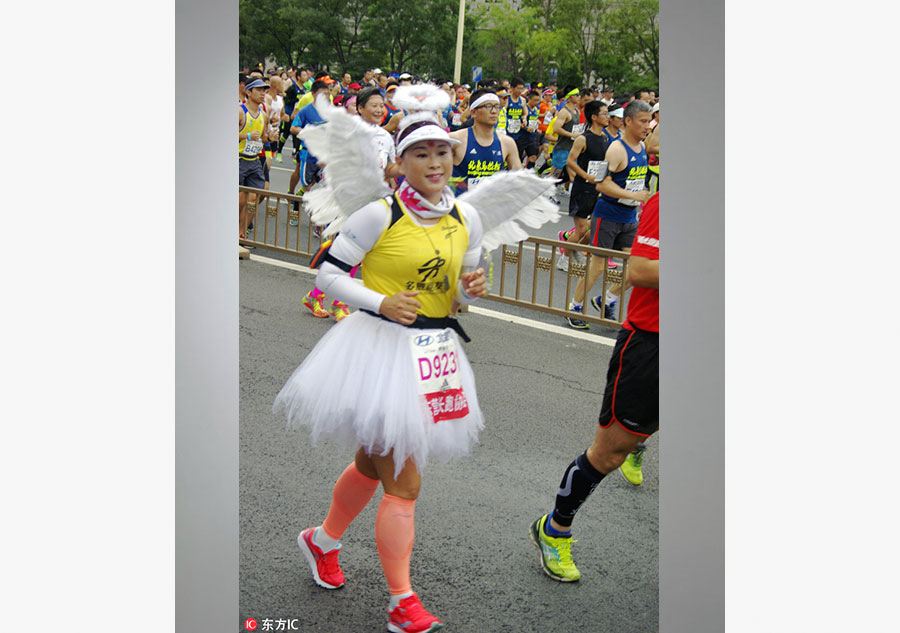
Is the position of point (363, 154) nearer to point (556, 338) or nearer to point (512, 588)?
point (512, 588)

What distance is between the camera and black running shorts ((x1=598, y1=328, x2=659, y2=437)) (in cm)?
346

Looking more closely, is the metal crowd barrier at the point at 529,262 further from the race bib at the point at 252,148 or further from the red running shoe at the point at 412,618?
the red running shoe at the point at 412,618

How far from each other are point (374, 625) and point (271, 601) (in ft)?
1.21

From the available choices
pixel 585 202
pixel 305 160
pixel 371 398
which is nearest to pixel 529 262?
pixel 585 202

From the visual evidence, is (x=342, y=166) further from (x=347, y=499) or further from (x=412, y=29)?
(x=347, y=499)

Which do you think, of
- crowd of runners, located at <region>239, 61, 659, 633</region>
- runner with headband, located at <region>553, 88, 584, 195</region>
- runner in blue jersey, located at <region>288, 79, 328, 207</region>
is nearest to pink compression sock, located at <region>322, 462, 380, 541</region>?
crowd of runners, located at <region>239, 61, 659, 633</region>

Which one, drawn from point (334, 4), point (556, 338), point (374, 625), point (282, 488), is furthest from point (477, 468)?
point (556, 338)

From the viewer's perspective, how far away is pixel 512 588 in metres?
3.47

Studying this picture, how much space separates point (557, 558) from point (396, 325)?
116 cm

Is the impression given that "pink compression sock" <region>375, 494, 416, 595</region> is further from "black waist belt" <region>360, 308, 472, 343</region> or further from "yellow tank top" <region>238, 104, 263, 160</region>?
"yellow tank top" <region>238, 104, 263, 160</region>

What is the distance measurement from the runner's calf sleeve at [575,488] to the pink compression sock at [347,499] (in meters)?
0.74

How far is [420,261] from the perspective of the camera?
317 cm

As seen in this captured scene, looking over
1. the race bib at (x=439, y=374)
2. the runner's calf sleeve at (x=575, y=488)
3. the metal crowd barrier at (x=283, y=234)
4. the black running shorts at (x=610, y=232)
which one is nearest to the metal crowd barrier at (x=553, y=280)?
the black running shorts at (x=610, y=232)
